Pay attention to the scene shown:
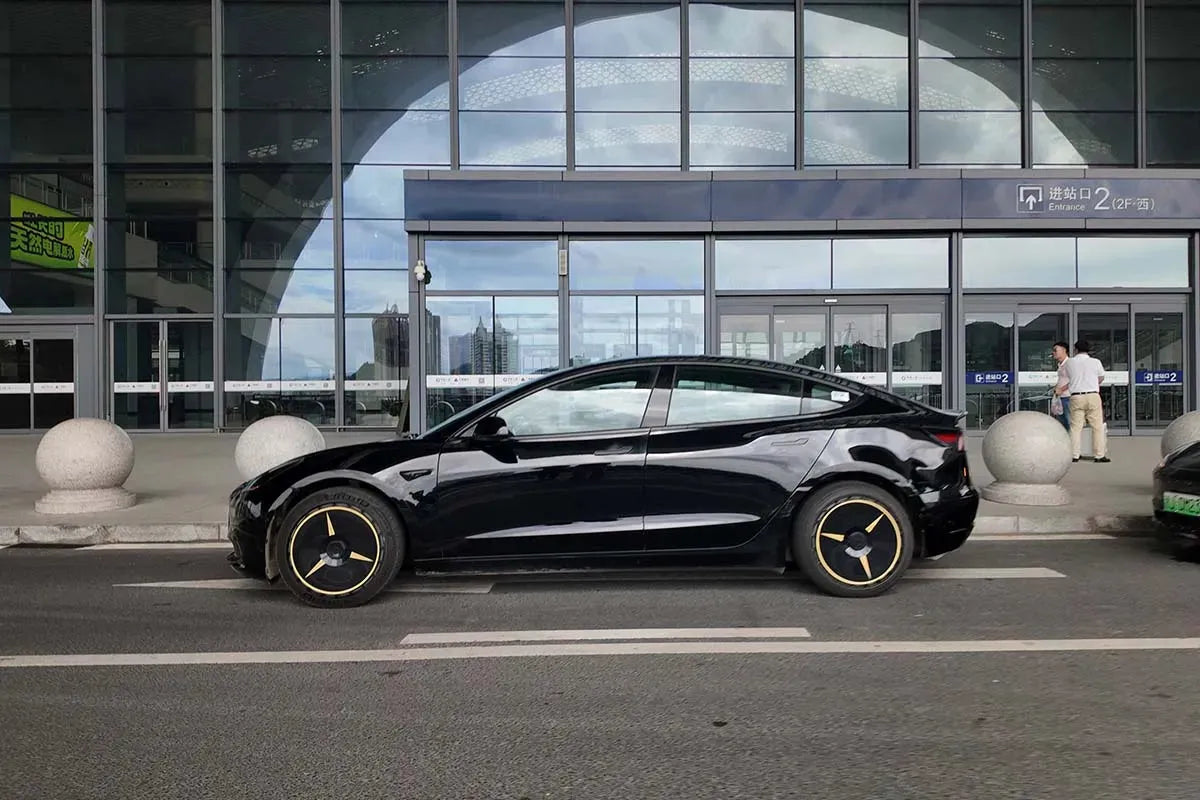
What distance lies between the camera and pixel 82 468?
8.55m

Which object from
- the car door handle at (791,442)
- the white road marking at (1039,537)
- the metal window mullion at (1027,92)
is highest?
the metal window mullion at (1027,92)

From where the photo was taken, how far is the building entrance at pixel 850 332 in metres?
15.7

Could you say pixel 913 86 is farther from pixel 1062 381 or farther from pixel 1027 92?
pixel 1062 381

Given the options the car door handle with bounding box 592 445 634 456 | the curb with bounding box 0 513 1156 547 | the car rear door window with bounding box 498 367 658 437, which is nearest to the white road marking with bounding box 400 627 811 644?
the car door handle with bounding box 592 445 634 456

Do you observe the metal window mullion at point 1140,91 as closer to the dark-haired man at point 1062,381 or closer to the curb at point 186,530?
the dark-haired man at point 1062,381

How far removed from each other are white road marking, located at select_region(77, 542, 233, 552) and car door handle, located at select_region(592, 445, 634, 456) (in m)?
3.84

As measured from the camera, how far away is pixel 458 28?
60.1ft

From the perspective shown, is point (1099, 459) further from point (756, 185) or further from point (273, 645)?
point (273, 645)

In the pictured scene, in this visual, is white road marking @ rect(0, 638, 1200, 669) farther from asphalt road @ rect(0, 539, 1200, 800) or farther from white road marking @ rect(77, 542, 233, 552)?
white road marking @ rect(77, 542, 233, 552)

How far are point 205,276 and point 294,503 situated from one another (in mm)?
15117

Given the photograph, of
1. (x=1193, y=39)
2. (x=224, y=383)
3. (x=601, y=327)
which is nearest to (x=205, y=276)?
(x=224, y=383)

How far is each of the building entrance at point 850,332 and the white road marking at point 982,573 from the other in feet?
31.8

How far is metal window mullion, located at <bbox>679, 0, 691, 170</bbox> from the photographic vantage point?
1770 centimetres

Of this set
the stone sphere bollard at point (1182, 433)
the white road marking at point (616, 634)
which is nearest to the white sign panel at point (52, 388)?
the white road marking at point (616, 634)
